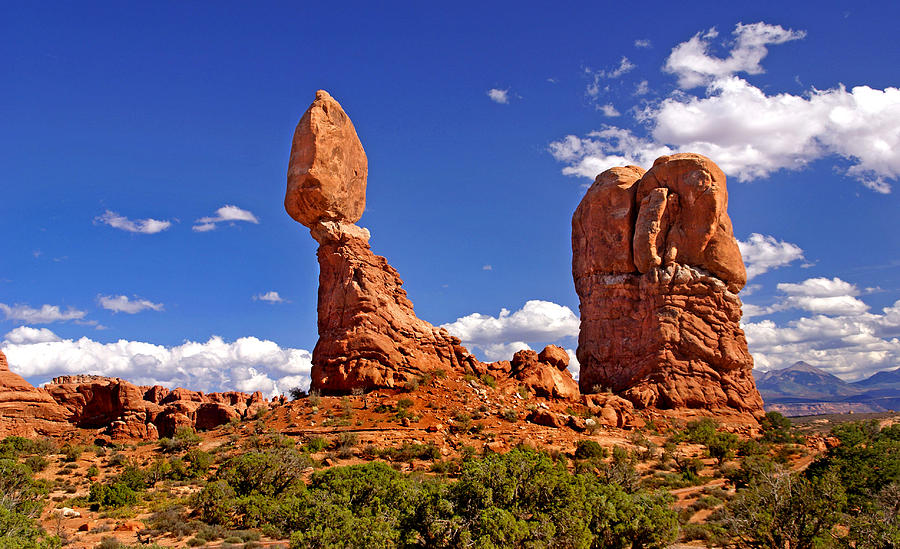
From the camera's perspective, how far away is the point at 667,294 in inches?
Result: 1470

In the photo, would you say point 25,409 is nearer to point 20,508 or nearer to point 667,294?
point 20,508

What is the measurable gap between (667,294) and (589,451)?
49.1 ft

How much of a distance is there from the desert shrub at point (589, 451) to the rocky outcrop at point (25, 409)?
2502cm

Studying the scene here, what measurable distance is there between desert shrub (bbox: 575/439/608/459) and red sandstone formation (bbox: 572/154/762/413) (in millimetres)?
9858

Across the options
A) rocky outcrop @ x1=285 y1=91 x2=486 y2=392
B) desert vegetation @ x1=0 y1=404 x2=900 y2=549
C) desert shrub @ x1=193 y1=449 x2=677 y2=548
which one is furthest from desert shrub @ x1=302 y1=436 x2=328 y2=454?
desert shrub @ x1=193 y1=449 x2=677 y2=548

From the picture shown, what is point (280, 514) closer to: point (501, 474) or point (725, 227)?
point (501, 474)

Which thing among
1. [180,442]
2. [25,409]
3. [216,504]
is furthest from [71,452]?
[216,504]

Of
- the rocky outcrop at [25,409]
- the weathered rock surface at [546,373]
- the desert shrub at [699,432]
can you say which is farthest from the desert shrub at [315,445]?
the desert shrub at [699,432]

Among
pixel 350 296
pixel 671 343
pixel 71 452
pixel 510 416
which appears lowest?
pixel 71 452

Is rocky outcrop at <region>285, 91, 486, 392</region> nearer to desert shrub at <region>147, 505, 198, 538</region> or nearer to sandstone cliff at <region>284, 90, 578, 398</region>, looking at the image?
sandstone cliff at <region>284, 90, 578, 398</region>

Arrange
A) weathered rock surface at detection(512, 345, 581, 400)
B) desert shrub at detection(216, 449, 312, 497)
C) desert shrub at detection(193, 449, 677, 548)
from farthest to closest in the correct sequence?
weathered rock surface at detection(512, 345, 581, 400) < desert shrub at detection(216, 449, 312, 497) < desert shrub at detection(193, 449, 677, 548)

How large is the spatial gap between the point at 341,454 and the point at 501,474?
1258cm

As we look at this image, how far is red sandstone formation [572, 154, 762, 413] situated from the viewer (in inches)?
1426

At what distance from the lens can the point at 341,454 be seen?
24.7 meters
